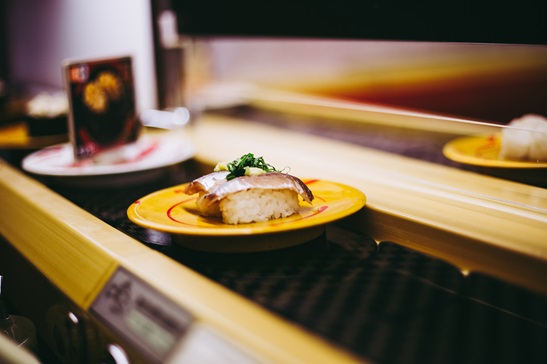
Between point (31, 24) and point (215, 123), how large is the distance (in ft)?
7.79

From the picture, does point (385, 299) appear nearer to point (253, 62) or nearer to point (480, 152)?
point (480, 152)

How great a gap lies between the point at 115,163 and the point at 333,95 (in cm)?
326

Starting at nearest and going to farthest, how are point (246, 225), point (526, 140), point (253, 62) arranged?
1. point (246, 225)
2. point (526, 140)
3. point (253, 62)

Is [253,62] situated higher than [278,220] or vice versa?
[253,62]

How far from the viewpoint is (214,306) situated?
0.76m

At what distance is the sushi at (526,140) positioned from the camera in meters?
1.12

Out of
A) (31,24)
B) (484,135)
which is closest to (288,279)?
(484,135)

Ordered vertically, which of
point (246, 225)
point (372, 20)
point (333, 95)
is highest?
point (372, 20)

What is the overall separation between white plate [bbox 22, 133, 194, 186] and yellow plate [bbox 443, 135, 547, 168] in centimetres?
70

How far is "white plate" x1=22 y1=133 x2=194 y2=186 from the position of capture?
58.1 inches

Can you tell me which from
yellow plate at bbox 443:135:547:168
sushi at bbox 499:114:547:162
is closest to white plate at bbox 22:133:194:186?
yellow plate at bbox 443:135:547:168

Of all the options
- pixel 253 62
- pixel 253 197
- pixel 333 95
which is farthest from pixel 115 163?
pixel 333 95

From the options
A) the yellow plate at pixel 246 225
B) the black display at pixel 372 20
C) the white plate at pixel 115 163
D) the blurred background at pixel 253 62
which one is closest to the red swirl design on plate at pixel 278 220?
the yellow plate at pixel 246 225

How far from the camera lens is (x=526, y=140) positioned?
3.71 feet
